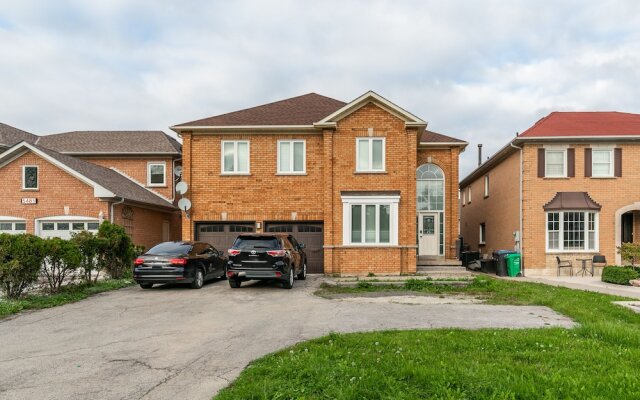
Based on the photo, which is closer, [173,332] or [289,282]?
[173,332]

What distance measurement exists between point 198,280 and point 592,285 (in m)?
13.5

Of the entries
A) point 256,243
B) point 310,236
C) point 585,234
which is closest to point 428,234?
point 310,236

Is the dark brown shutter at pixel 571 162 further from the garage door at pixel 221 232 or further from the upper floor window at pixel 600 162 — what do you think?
the garage door at pixel 221 232

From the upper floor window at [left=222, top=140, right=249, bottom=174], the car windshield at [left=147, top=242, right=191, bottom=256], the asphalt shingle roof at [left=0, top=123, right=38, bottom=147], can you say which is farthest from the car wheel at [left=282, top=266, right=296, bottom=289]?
the asphalt shingle roof at [left=0, top=123, right=38, bottom=147]

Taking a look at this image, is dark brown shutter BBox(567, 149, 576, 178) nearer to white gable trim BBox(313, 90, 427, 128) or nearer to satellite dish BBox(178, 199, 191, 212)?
white gable trim BBox(313, 90, 427, 128)

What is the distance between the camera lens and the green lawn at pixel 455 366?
4836 mm

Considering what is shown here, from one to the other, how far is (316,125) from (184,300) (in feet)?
28.5

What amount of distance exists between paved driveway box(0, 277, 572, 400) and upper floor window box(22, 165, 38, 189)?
30.3 feet

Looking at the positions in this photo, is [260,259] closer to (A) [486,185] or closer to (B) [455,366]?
(B) [455,366]

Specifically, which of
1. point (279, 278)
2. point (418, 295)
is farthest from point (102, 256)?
point (418, 295)

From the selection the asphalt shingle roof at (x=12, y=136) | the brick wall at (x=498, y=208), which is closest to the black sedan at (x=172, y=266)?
the brick wall at (x=498, y=208)

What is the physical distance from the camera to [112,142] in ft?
86.2

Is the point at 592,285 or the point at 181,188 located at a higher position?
the point at 181,188

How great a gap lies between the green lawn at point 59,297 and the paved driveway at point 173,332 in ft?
1.47
